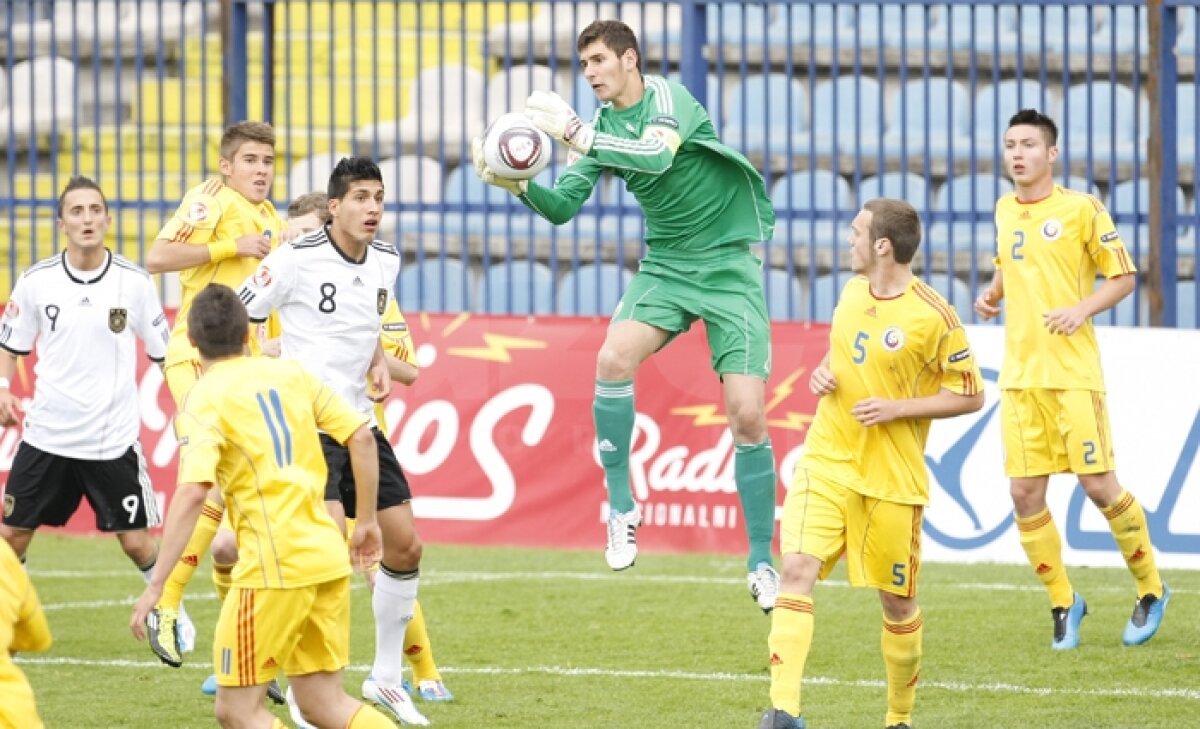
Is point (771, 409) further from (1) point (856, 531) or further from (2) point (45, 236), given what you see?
(2) point (45, 236)

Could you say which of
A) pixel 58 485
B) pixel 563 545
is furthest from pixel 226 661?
pixel 563 545

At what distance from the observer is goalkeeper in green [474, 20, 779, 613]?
8.45 metres

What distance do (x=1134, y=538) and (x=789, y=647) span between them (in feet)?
10.3

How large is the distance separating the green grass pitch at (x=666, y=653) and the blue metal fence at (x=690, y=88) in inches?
115

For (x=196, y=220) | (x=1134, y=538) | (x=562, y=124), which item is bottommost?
(x=1134, y=538)

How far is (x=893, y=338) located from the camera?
743 cm

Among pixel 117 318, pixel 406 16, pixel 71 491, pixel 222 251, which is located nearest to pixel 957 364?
pixel 222 251

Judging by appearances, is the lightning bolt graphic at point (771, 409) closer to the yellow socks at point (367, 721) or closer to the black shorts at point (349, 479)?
the black shorts at point (349, 479)

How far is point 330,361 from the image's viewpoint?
807 centimetres

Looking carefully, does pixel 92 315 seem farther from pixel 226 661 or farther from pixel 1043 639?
pixel 1043 639

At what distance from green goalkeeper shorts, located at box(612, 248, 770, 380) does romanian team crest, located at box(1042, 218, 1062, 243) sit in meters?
1.84

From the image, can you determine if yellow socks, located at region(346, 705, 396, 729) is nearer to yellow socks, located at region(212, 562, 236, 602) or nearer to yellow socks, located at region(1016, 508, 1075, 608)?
yellow socks, located at region(212, 562, 236, 602)

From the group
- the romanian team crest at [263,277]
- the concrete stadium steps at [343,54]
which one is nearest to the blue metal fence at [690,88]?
the concrete stadium steps at [343,54]

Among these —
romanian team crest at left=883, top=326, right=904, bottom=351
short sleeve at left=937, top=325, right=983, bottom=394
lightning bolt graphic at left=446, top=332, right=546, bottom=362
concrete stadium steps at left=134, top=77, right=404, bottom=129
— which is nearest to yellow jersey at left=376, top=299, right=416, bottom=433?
romanian team crest at left=883, top=326, right=904, bottom=351
